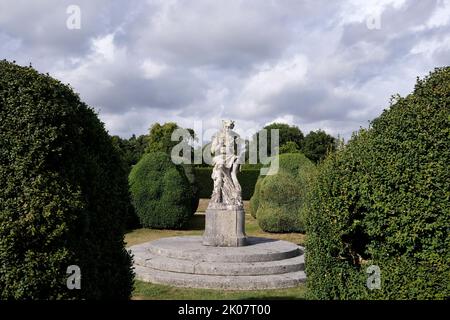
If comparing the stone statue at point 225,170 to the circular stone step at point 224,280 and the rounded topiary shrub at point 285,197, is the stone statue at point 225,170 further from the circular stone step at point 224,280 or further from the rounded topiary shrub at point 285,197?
the rounded topiary shrub at point 285,197

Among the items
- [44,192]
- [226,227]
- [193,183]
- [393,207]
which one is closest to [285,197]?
[193,183]

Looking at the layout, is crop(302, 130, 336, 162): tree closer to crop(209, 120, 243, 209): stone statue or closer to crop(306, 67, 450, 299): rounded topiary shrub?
crop(209, 120, 243, 209): stone statue

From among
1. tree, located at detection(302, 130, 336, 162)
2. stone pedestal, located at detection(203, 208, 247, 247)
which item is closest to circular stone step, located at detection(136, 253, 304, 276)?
stone pedestal, located at detection(203, 208, 247, 247)

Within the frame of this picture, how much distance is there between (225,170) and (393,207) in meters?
8.15

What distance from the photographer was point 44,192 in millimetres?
4871

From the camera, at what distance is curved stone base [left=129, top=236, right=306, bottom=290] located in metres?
10.0

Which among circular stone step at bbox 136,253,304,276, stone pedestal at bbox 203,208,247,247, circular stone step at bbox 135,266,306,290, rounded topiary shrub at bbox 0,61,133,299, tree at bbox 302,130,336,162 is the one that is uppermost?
tree at bbox 302,130,336,162

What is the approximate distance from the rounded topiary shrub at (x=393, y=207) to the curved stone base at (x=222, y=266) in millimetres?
4129

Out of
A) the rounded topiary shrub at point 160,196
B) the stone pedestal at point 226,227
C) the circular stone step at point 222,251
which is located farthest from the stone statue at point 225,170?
the rounded topiary shrub at point 160,196

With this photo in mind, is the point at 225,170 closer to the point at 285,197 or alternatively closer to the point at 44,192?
the point at 285,197

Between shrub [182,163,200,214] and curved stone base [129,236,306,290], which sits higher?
shrub [182,163,200,214]

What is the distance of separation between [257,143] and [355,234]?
5220 cm

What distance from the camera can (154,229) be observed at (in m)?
19.9

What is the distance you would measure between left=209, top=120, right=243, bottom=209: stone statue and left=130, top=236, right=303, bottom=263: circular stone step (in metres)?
1.39
